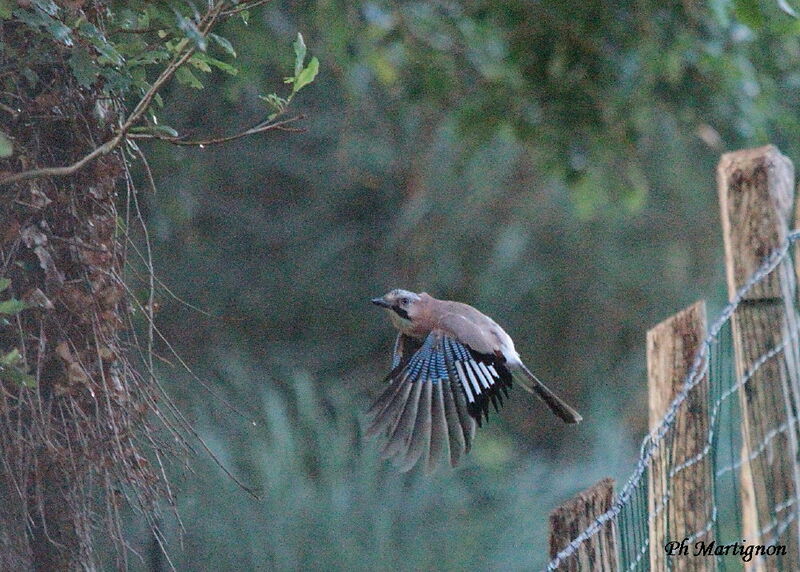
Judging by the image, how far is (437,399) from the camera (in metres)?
3.38

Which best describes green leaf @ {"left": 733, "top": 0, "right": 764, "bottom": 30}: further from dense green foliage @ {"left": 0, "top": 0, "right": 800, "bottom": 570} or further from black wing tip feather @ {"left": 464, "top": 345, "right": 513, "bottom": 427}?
black wing tip feather @ {"left": 464, "top": 345, "right": 513, "bottom": 427}

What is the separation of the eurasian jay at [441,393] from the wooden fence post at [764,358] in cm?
65

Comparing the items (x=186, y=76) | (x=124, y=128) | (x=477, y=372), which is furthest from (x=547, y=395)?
(x=124, y=128)

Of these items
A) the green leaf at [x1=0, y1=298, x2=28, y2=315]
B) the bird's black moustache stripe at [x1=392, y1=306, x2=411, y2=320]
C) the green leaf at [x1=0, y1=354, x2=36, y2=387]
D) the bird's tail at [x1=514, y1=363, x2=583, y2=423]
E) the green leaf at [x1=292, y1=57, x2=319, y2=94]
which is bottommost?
the green leaf at [x1=0, y1=354, x2=36, y2=387]

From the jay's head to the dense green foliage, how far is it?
20.9 inches

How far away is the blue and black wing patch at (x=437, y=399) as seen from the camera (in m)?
3.30

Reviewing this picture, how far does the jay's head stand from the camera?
143 inches

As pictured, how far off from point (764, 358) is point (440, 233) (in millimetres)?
5537

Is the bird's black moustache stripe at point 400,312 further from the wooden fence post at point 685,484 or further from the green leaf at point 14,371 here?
the green leaf at point 14,371

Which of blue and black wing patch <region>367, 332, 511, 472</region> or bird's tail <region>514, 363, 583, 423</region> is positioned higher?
bird's tail <region>514, 363, 583, 423</region>

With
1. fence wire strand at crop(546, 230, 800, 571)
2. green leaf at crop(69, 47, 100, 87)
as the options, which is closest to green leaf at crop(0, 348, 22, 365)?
green leaf at crop(69, 47, 100, 87)

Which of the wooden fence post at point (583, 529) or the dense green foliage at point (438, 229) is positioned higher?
the dense green foliage at point (438, 229)

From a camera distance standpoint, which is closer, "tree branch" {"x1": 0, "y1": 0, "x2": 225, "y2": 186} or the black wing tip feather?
"tree branch" {"x1": 0, "y1": 0, "x2": 225, "y2": 186}

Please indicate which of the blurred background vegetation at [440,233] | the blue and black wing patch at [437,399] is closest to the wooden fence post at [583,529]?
the blurred background vegetation at [440,233]
